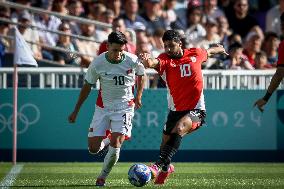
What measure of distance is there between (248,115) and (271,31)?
4.40 metres

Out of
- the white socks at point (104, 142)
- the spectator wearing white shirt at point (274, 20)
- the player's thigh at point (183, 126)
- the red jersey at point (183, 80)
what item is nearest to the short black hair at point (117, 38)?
the red jersey at point (183, 80)

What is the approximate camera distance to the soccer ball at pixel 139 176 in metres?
13.0

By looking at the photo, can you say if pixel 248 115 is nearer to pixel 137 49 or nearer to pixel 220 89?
pixel 220 89

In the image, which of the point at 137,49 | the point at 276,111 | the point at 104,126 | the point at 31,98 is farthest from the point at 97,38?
the point at 104,126

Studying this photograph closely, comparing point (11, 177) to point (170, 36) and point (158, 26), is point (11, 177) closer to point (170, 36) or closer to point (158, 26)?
point (170, 36)

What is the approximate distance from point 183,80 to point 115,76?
1.05 meters

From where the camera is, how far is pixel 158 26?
73.6ft

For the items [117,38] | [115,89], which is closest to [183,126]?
[115,89]

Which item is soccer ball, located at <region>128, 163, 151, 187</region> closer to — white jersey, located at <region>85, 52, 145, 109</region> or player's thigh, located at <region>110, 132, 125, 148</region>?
player's thigh, located at <region>110, 132, 125, 148</region>

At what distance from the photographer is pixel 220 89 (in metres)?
19.9

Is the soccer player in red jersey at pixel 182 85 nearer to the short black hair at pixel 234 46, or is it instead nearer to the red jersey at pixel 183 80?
the red jersey at pixel 183 80

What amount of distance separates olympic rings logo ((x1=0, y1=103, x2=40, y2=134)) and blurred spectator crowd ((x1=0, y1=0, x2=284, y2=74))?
1649 millimetres

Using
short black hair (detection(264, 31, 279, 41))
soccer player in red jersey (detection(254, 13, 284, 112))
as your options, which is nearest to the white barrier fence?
short black hair (detection(264, 31, 279, 41))

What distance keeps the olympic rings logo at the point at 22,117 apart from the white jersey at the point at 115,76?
5.29 metres
